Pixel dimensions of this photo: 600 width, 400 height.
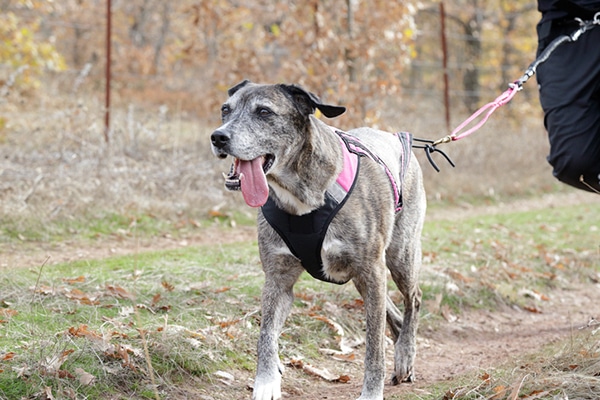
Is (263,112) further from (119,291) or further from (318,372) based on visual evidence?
(119,291)

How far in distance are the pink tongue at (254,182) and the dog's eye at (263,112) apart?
24 cm

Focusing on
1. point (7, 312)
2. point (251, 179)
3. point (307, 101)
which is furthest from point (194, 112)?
point (251, 179)

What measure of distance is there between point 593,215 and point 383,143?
7.53 meters

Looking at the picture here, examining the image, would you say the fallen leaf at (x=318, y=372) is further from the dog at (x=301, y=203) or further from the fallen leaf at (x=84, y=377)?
the fallen leaf at (x=84, y=377)

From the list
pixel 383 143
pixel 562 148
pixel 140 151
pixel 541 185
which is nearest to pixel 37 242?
pixel 140 151

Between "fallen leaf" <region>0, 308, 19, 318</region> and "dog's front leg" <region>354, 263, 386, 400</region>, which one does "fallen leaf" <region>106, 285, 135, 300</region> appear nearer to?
"fallen leaf" <region>0, 308, 19, 318</region>

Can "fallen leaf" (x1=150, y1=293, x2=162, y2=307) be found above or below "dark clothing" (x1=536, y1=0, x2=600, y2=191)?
below

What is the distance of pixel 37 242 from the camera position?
693 centimetres

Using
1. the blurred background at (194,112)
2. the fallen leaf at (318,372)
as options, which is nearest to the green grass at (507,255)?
the fallen leaf at (318,372)

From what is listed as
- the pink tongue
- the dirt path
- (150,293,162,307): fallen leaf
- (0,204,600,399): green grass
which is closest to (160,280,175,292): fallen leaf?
(0,204,600,399): green grass

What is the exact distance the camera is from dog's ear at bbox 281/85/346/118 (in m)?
3.67

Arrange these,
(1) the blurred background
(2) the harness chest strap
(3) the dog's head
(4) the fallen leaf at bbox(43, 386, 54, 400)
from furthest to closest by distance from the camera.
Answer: (1) the blurred background
(2) the harness chest strap
(3) the dog's head
(4) the fallen leaf at bbox(43, 386, 54, 400)

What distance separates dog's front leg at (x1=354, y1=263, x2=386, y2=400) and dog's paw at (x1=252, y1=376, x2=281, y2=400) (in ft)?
1.49

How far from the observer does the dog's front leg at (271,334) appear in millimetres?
3588
